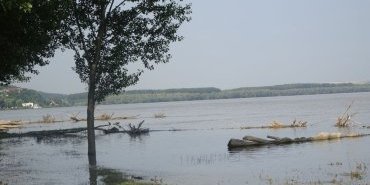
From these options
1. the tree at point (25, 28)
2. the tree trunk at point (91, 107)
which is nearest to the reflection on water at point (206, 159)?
the tree trunk at point (91, 107)

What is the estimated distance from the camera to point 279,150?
135ft

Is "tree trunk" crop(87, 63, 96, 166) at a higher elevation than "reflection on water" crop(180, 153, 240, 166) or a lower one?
higher

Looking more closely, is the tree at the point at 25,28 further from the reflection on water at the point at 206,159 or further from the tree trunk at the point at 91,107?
the reflection on water at the point at 206,159

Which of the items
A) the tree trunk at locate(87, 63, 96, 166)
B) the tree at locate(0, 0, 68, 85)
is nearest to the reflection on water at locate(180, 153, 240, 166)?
the tree trunk at locate(87, 63, 96, 166)

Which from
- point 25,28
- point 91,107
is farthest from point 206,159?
point 25,28

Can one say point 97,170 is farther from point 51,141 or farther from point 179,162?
point 51,141

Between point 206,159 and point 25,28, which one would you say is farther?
point 206,159

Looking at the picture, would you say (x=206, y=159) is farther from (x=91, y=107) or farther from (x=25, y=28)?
(x=25, y=28)

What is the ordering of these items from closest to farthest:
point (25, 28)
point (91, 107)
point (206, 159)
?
point (25, 28), point (91, 107), point (206, 159)

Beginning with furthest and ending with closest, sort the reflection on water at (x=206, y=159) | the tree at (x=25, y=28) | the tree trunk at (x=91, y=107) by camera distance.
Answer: the reflection on water at (x=206, y=159) → the tree trunk at (x=91, y=107) → the tree at (x=25, y=28)

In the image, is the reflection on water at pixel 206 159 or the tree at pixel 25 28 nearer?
the tree at pixel 25 28

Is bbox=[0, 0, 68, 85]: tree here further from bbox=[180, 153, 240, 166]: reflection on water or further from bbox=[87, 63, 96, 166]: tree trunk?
bbox=[180, 153, 240, 166]: reflection on water

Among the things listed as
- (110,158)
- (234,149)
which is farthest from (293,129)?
(110,158)

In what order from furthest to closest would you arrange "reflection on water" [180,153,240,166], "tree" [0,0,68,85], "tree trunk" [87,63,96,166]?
"reflection on water" [180,153,240,166] < "tree trunk" [87,63,96,166] < "tree" [0,0,68,85]
